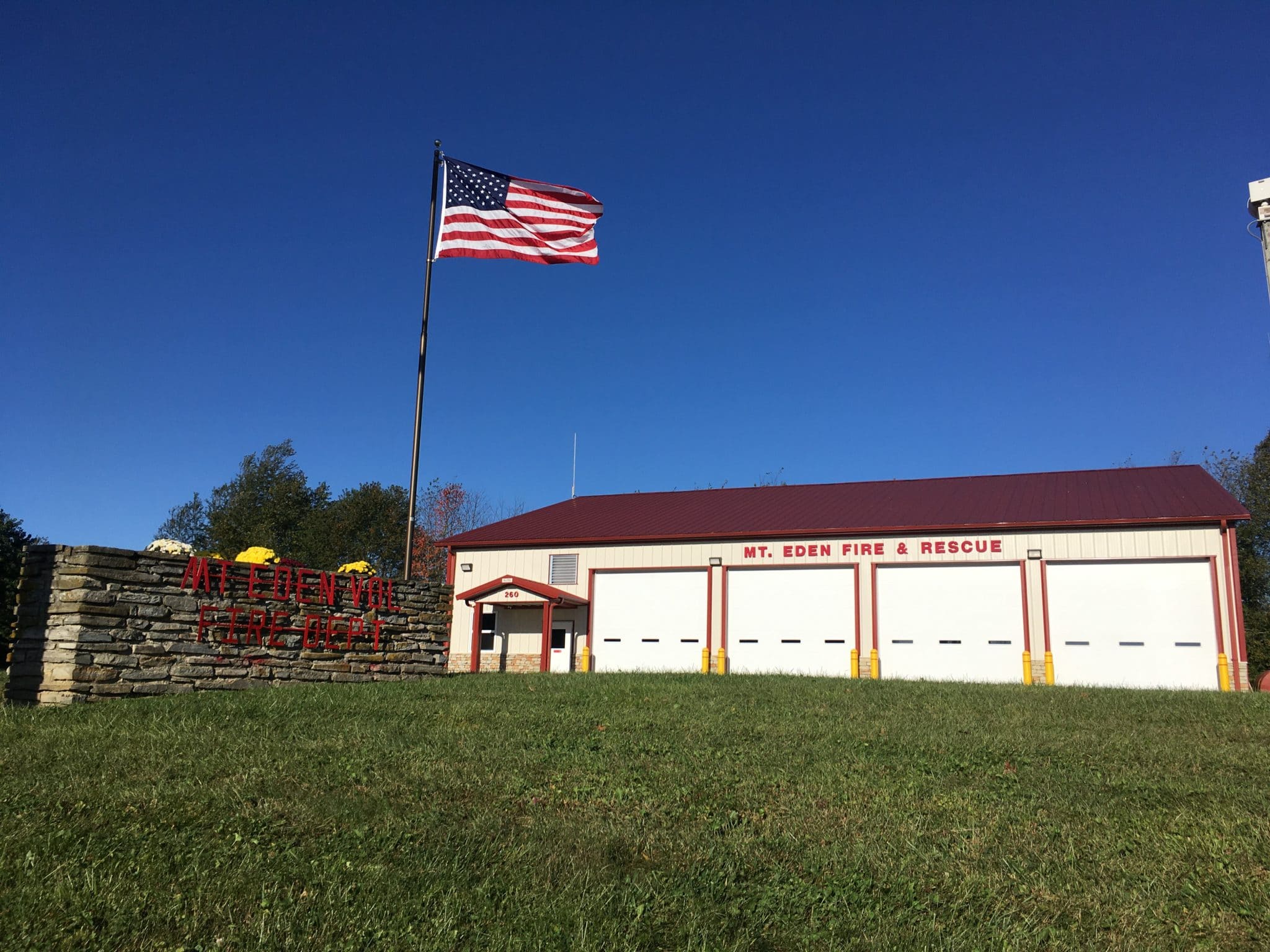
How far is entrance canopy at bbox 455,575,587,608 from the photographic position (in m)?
25.6

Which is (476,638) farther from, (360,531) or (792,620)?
(360,531)

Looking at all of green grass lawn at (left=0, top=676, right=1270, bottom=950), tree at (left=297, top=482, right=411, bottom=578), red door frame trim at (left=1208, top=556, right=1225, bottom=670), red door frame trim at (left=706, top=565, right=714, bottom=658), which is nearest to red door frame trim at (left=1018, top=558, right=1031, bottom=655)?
red door frame trim at (left=1208, top=556, right=1225, bottom=670)

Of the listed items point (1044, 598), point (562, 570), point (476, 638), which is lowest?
point (476, 638)

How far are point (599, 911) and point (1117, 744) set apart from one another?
24.3 ft

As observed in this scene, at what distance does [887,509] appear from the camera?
82.7ft

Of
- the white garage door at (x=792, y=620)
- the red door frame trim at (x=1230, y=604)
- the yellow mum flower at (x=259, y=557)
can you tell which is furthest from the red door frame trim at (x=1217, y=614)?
the yellow mum flower at (x=259, y=557)

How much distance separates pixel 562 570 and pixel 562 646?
2259mm

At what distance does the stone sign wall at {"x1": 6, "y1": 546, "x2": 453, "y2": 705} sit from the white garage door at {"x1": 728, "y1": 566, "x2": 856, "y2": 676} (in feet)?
38.2

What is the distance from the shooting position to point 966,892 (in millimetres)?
5367

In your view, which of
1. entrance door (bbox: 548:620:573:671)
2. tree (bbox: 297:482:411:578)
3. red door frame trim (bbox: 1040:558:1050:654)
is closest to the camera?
red door frame trim (bbox: 1040:558:1050:654)

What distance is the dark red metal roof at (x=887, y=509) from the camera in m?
22.2

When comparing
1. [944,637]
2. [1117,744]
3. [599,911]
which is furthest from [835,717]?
[944,637]

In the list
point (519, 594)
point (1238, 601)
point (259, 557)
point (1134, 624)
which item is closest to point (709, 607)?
point (519, 594)

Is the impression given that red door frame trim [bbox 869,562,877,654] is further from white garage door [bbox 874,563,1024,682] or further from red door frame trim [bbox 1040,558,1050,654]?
red door frame trim [bbox 1040,558,1050,654]
